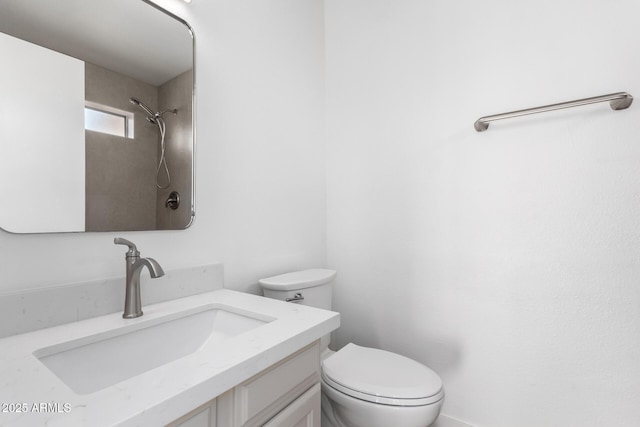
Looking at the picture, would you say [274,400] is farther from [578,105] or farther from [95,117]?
[578,105]

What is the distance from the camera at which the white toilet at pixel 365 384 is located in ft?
3.33

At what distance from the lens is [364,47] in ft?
5.68

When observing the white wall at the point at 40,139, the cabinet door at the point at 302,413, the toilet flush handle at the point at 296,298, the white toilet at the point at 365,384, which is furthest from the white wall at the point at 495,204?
the white wall at the point at 40,139

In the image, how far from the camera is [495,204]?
53.2 inches

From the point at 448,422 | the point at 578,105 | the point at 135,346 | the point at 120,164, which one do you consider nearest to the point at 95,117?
the point at 120,164

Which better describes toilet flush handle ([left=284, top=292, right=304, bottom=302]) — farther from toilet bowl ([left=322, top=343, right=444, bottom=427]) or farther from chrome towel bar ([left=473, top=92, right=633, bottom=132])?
chrome towel bar ([left=473, top=92, right=633, bottom=132])

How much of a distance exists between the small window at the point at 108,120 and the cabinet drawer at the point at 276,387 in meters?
0.81

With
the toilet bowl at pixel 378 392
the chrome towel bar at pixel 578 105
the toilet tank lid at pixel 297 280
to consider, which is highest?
the chrome towel bar at pixel 578 105

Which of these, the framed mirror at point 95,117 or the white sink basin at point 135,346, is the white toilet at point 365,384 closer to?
the white sink basin at point 135,346

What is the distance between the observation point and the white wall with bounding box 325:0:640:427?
114cm

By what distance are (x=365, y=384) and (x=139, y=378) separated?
81 centimetres

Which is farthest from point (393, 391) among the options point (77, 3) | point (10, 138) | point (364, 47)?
point (364, 47)

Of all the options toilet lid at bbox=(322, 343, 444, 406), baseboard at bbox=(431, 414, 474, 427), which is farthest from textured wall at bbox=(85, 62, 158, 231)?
baseboard at bbox=(431, 414, 474, 427)

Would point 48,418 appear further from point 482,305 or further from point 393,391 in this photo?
point 482,305
